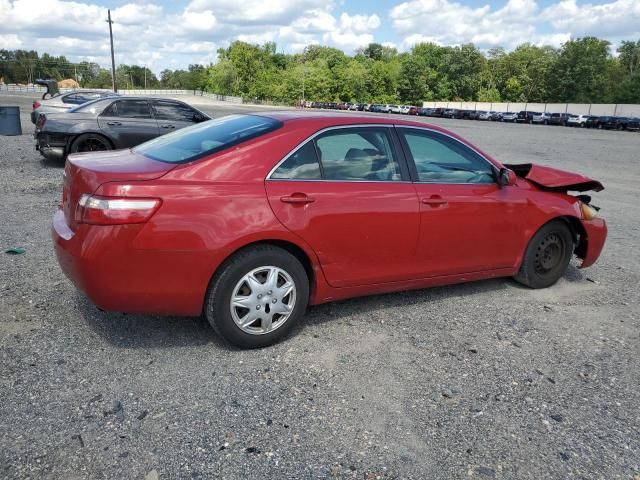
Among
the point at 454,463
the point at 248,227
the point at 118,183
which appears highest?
the point at 118,183

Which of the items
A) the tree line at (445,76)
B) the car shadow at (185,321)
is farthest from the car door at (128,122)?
the tree line at (445,76)

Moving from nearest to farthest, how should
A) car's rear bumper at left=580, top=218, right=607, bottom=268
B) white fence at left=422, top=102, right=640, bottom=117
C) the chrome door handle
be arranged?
the chrome door handle, car's rear bumper at left=580, top=218, right=607, bottom=268, white fence at left=422, top=102, right=640, bottom=117

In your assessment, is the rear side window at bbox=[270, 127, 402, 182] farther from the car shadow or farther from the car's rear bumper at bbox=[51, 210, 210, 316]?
the car shadow

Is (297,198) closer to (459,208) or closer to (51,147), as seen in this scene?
(459,208)

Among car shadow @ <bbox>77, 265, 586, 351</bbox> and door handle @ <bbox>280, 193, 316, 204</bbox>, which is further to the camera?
car shadow @ <bbox>77, 265, 586, 351</bbox>

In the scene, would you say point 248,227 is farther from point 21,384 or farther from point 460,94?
point 460,94

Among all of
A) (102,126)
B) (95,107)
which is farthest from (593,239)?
(95,107)

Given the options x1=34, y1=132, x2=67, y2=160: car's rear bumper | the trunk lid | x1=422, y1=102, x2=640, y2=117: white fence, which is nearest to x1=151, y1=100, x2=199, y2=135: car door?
x1=34, y1=132, x2=67, y2=160: car's rear bumper

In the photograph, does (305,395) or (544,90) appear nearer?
(305,395)

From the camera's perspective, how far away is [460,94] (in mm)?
108562

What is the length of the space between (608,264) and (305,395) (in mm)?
4425

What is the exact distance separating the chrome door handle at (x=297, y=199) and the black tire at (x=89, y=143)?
838cm

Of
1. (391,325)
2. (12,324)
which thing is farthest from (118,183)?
(391,325)

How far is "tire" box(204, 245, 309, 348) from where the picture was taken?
11.1 feet
